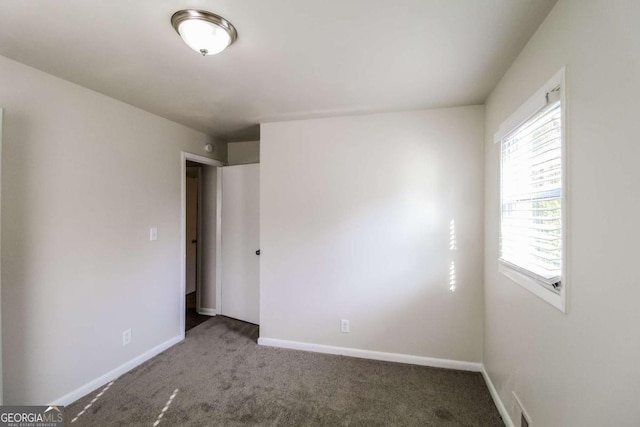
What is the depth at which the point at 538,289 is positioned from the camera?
54.8 inches

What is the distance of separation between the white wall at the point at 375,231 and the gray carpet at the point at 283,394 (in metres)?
0.30

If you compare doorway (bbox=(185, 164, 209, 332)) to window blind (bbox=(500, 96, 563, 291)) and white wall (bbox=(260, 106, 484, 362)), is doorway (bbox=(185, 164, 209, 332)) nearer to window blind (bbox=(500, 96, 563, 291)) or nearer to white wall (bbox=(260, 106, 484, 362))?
white wall (bbox=(260, 106, 484, 362))

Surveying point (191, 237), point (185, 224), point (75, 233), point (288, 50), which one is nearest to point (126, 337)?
point (75, 233)

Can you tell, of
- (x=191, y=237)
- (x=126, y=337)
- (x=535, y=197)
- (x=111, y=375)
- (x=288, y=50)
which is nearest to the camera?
(x=535, y=197)

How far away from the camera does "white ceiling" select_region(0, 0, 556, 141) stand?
130 centimetres

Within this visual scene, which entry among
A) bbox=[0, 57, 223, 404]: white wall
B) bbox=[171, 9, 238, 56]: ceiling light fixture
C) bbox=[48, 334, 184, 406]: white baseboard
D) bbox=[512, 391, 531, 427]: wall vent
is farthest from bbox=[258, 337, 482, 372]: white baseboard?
bbox=[171, 9, 238, 56]: ceiling light fixture

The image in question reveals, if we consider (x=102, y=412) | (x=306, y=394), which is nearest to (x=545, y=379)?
(x=306, y=394)

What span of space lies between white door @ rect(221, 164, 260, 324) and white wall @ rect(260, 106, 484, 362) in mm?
549

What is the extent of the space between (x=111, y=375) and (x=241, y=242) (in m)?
1.79

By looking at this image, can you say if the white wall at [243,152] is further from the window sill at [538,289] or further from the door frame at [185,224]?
the window sill at [538,289]

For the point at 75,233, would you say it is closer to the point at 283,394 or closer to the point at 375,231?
the point at 283,394

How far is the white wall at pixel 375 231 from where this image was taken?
248cm

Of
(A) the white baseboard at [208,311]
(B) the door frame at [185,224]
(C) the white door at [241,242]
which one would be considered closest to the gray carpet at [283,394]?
Result: (B) the door frame at [185,224]

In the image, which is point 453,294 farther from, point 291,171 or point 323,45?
point 323,45
